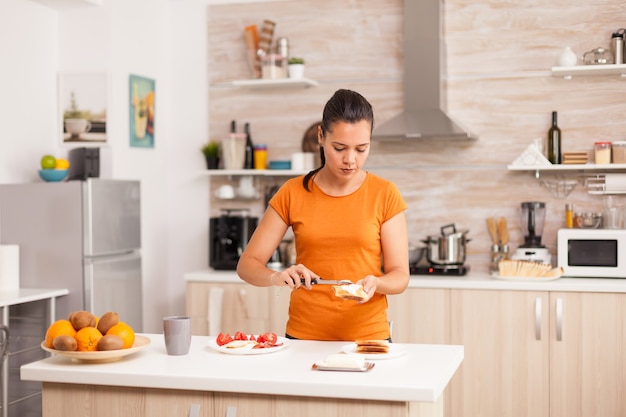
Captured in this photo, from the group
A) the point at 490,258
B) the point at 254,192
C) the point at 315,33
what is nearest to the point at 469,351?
the point at 490,258

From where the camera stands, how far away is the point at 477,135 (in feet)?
16.3

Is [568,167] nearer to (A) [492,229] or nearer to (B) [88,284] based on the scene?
(A) [492,229]

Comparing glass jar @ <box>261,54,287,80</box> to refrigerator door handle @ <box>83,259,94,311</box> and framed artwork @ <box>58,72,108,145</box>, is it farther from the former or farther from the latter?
refrigerator door handle @ <box>83,259,94,311</box>

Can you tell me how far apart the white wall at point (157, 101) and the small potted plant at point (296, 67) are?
690 millimetres

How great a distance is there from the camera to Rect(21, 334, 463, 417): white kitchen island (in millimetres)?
2230

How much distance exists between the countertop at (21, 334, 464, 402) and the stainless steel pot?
208 centimetres

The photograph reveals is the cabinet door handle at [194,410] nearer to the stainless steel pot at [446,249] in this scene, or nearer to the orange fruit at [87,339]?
the orange fruit at [87,339]

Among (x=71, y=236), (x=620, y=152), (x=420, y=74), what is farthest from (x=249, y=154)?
(x=620, y=152)

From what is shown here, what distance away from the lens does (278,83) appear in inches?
203

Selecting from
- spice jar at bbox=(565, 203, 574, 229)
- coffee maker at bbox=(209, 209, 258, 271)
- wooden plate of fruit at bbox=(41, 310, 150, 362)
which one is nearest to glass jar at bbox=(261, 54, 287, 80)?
coffee maker at bbox=(209, 209, 258, 271)

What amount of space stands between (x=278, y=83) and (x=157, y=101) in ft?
2.74

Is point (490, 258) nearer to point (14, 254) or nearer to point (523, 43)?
point (523, 43)

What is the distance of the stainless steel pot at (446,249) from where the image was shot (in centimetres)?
478

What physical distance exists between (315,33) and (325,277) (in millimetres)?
2767
